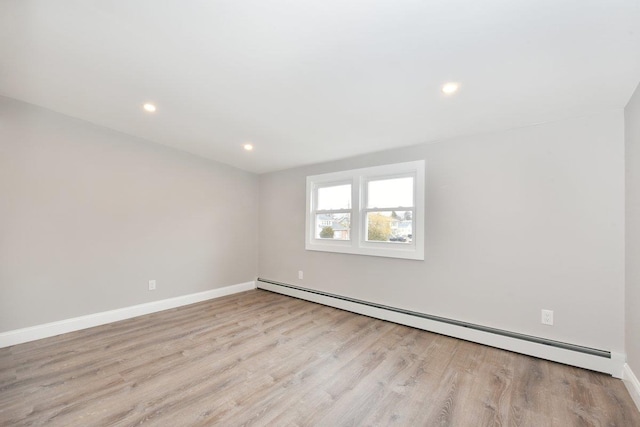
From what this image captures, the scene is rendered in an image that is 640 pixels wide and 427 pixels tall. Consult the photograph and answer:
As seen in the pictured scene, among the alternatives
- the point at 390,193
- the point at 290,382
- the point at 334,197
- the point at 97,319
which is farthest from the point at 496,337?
the point at 97,319

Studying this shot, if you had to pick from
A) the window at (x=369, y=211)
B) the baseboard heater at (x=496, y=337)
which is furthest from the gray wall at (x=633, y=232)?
the window at (x=369, y=211)

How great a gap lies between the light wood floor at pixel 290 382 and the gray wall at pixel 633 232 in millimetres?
380

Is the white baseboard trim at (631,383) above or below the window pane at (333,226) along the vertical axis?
below

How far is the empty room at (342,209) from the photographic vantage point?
5.42 feet

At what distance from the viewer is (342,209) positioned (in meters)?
4.01

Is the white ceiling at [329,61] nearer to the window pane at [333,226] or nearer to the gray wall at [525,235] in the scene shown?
the gray wall at [525,235]

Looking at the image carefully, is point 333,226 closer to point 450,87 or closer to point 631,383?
point 450,87

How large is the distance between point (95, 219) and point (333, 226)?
312 centimetres

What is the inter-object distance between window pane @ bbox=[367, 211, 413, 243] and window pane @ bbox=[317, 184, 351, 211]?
475 mm

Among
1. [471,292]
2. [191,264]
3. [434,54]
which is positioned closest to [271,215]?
[191,264]

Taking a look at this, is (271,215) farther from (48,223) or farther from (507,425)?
(507,425)

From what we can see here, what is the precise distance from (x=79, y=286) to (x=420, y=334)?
4.01m

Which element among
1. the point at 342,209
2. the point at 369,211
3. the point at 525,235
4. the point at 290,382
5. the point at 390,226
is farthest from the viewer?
the point at 342,209

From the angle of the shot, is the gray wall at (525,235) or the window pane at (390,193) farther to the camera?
the window pane at (390,193)
